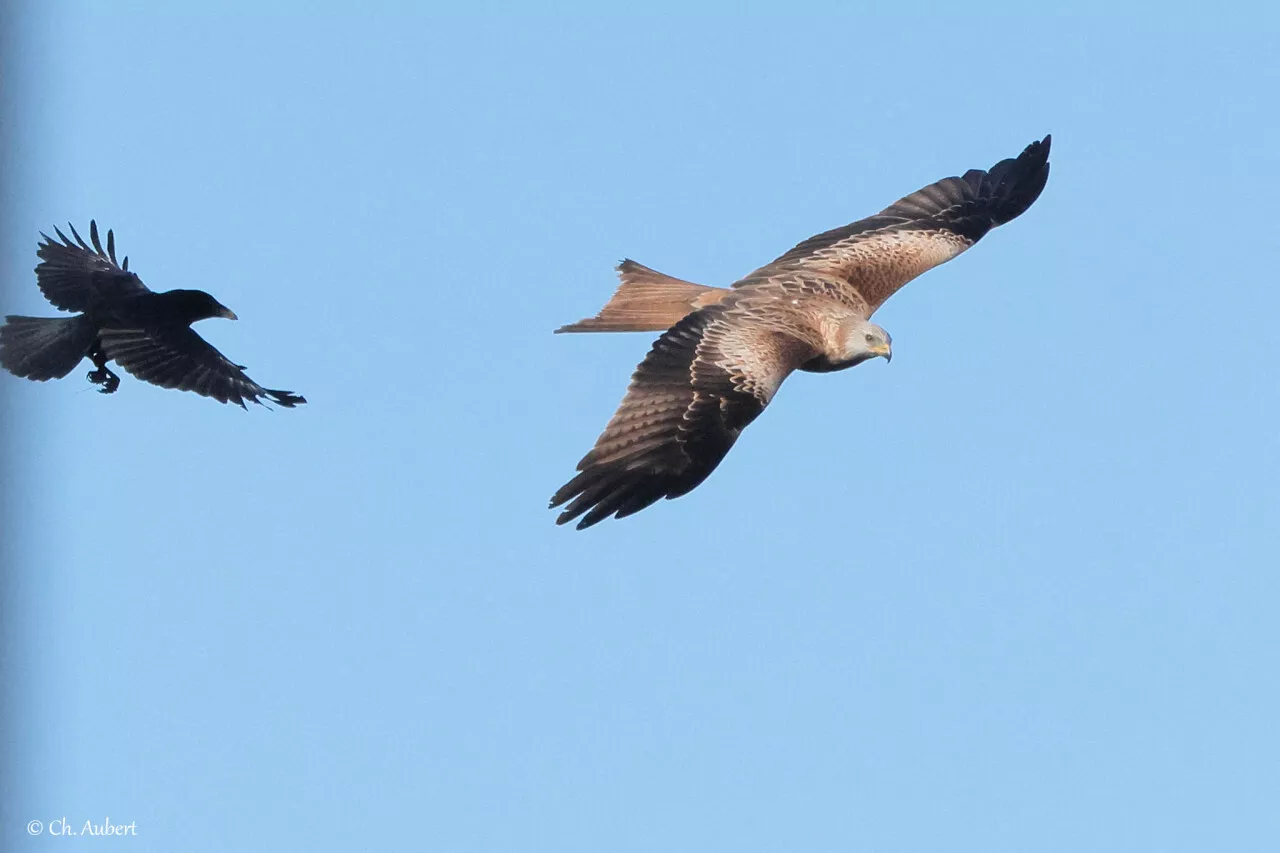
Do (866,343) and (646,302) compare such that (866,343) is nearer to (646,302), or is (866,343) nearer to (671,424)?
(646,302)

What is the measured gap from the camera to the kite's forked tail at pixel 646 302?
41.7ft

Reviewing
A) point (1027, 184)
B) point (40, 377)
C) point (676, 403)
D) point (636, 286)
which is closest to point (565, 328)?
point (636, 286)

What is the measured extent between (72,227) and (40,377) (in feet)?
5.40

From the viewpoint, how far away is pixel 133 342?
12.8 m

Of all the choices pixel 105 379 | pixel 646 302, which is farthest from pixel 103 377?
pixel 646 302

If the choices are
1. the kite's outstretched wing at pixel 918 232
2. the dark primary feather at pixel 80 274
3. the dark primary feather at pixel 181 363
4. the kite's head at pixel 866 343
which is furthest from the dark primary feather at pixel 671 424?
the dark primary feather at pixel 80 274

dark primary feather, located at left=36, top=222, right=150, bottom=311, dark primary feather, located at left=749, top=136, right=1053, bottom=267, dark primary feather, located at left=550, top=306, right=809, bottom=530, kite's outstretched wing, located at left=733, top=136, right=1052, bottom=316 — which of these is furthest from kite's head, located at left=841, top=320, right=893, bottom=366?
dark primary feather, located at left=36, top=222, right=150, bottom=311

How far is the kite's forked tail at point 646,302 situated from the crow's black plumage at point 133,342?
2172mm

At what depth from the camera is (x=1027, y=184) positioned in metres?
15.2

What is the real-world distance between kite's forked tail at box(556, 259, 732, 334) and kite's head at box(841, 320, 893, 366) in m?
0.98

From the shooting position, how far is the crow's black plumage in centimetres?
1278

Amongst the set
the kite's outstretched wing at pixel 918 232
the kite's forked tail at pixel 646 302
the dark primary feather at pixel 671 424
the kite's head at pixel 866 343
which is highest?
the kite's outstretched wing at pixel 918 232

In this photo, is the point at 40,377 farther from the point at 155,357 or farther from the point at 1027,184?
the point at 1027,184

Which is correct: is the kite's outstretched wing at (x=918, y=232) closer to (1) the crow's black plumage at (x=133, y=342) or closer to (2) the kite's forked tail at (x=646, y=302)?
(2) the kite's forked tail at (x=646, y=302)
